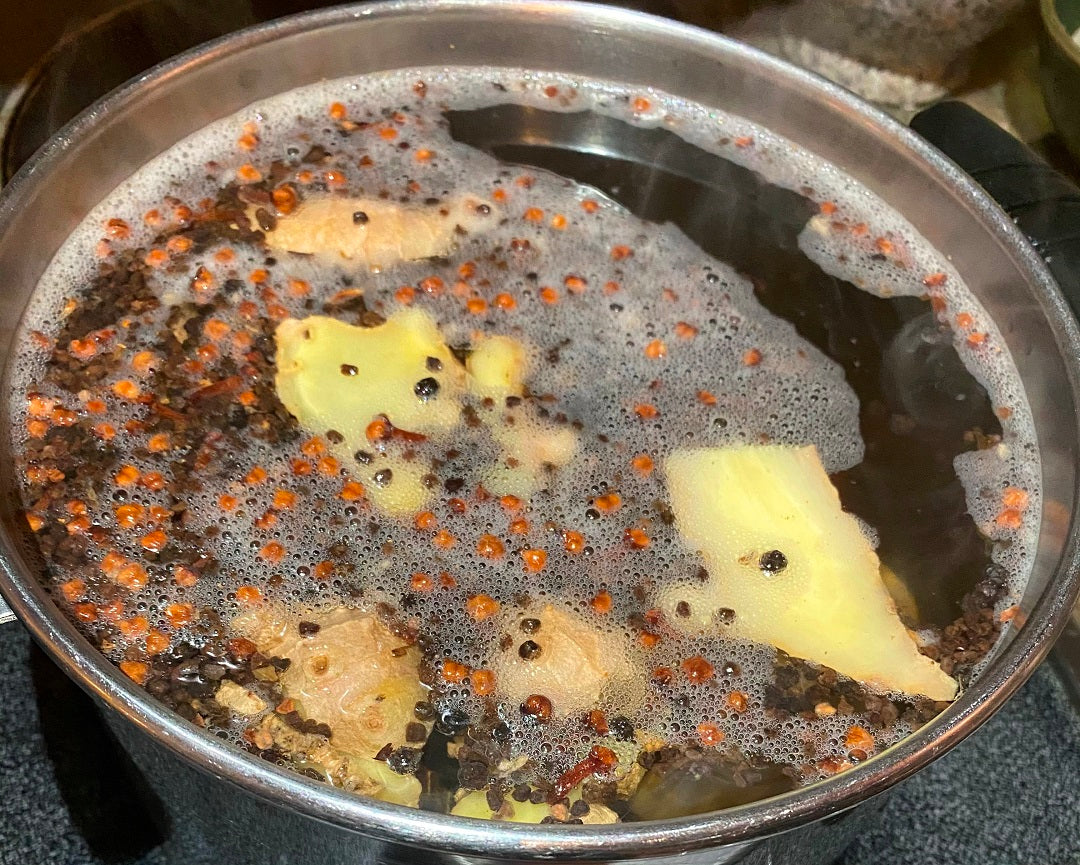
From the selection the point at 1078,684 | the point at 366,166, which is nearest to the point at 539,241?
the point at 366,166

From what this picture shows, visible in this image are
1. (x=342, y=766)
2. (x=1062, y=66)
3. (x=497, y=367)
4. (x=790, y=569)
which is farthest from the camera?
(x=1062, y=66)

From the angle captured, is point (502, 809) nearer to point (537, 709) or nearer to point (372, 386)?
point (537, 709)

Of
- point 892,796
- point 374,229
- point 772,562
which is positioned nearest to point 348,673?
point 772,562

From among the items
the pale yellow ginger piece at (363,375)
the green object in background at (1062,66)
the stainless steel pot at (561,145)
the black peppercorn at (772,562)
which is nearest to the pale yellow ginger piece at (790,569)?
the black peppercorn at (772,562)

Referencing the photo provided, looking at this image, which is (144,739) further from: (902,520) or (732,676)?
(902,520)

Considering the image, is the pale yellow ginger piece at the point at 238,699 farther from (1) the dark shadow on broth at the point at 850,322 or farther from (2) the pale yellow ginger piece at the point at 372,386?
(1) the dark shadow on broth at the point at 850,322

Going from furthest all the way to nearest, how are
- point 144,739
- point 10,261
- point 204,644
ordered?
point 10,261, point 204,644, point 144,739
